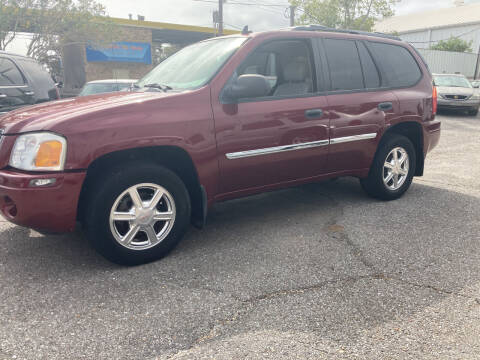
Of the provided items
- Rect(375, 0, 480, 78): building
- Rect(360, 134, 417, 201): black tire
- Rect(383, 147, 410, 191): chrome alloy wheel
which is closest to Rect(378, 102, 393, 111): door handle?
Rect(360, 134, 417, 201): black tire

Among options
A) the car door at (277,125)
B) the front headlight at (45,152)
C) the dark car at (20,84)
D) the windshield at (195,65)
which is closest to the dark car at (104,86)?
the dark car at (20,84)

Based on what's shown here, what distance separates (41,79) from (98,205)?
14.7 feet

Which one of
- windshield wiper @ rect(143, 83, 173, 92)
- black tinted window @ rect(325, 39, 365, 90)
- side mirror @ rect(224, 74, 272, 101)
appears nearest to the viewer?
side mirror @ rect(224, 74, 272, 101)

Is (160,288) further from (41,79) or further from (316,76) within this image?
(41,79)

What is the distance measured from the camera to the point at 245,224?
4059 millimetres

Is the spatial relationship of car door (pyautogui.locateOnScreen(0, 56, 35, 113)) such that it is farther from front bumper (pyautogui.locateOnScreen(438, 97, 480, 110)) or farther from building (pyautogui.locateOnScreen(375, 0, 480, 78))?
building (pyautogui.locateOnScreen(375, 0, 480, 78))

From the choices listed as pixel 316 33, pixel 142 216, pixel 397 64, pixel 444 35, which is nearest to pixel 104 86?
pixel 316 33

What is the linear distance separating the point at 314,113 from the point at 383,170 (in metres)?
1.31

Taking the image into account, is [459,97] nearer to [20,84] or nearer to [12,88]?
[20,84]

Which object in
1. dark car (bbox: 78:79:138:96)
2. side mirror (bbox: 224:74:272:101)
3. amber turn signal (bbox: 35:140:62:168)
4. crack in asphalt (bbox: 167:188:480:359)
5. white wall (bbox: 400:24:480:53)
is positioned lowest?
crack in asphalt (bbox: 167:188:480:359)

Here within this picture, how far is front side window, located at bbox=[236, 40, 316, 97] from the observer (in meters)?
3.85

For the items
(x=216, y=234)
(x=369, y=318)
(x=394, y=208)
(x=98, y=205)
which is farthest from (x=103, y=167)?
(x=394, y=208)

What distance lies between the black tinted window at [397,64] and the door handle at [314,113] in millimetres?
1199

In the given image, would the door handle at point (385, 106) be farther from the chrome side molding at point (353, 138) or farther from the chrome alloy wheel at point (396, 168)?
the chrome alloy wheel at point (396, 168)
